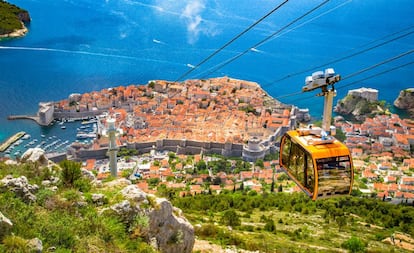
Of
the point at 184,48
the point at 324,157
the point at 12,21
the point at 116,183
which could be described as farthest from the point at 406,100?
the point at 12,21

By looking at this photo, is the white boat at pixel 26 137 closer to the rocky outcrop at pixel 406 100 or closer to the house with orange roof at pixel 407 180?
the house with orange roof at pixel 407 180

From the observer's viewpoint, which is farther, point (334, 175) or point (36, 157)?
point (36, 157)

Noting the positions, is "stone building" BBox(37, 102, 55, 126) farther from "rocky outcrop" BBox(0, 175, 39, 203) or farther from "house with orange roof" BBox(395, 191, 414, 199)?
"rocky outcrop" BBox(0, 175, 39, 203)

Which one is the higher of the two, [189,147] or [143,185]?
[189,147]

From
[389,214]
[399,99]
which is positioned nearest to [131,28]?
[399,99]

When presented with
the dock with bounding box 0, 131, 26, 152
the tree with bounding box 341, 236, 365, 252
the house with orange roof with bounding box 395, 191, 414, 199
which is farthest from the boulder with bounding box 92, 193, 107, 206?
the dock with bounding box 0, 131, 26, 152

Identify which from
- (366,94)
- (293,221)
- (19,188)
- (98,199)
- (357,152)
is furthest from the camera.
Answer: (366,94)

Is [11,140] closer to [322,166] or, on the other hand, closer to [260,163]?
[260,163]
